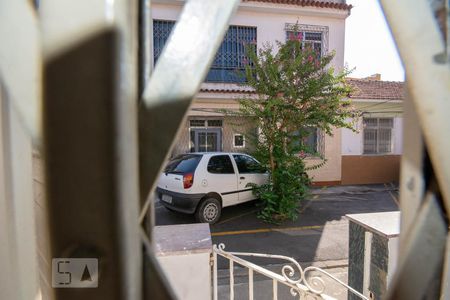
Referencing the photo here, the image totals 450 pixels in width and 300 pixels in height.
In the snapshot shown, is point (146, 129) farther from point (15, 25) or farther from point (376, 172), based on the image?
point (376, 172)

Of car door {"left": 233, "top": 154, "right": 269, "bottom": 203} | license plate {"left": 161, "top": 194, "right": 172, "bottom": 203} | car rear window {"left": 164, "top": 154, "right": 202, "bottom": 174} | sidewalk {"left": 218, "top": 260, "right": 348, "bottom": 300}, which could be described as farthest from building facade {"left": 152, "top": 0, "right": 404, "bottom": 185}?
sidewalk {"left": 218, "top": 260, "right": 348, "bottom": 300}

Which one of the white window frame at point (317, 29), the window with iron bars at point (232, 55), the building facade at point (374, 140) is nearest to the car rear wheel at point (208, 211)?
the window with iron bars at point (232, 55)

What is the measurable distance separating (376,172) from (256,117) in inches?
271

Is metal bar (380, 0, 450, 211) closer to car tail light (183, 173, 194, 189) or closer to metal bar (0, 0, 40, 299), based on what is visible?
metal bar (0, 0, 40, 299)

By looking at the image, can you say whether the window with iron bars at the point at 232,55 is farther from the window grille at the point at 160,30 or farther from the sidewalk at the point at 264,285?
the sidewalk at the point at 264,285

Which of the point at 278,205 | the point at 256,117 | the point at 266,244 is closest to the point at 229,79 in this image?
the point at 256,117

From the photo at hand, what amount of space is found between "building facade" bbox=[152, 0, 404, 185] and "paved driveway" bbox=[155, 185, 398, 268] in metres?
2.13

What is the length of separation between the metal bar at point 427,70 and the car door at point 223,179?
521cm

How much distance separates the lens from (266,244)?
4715 millimetres

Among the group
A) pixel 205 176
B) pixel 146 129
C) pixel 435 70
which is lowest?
pixel 205 176

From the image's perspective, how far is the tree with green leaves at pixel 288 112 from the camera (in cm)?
564

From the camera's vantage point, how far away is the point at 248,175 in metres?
6.33

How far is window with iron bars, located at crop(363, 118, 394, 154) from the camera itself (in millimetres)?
10281

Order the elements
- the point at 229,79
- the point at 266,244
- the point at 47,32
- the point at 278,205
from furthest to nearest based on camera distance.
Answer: the point at 229,79, the point at 278,205, the point at 266,244, the point at 47,32
